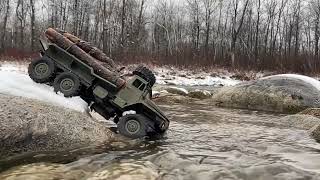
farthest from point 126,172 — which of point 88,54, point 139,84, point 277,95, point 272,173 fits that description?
point 277,95

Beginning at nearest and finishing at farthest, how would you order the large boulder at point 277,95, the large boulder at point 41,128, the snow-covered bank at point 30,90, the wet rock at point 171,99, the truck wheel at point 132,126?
the large boulder at point 41,128
the snow-covered bank at point 30,90
the truck wheel at point 132,126
the large boulder at point 277,95
the wet rock at point 171,99

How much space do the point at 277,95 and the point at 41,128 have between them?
1063 cm

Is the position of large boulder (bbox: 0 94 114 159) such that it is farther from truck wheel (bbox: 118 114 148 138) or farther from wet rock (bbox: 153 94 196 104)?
wet rock (bbox: 153 94 196 104)

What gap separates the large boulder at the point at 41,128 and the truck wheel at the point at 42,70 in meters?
1.07

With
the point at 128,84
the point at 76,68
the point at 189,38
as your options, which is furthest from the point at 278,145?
the point at 189,38

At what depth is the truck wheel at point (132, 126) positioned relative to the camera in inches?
339

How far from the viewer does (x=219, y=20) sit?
6406 cm

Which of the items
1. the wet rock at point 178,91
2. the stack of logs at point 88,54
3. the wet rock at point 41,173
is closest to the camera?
the wet rock at point 41,173

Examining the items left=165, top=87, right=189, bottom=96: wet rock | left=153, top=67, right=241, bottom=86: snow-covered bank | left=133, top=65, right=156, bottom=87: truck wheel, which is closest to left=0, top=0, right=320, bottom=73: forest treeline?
left=153, top=67, right=241, bottom=86: snow-covered bank

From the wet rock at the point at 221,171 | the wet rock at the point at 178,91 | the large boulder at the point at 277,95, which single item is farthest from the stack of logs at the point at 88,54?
the wet rock at the point at 178,91

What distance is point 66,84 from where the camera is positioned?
877cm

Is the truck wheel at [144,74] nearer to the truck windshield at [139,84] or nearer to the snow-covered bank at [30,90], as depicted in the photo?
the truck windshield at [139,84]

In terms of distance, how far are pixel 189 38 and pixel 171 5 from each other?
6.18 meters

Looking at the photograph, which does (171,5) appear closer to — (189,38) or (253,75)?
(189,38)
